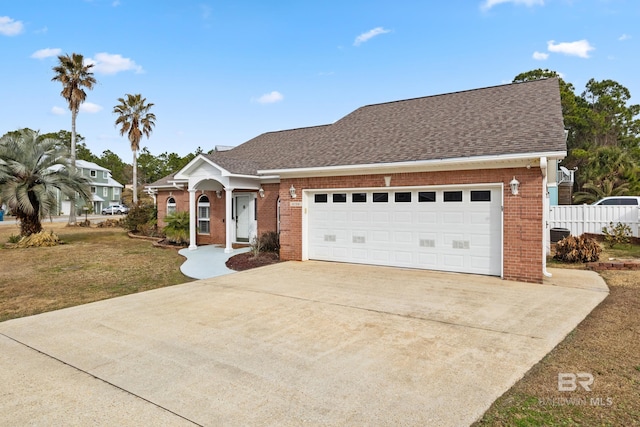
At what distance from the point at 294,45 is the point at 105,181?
54.0 m

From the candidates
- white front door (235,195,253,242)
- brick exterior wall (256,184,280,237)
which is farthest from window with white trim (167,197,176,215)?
brick exterior wall (256,184,280,237)

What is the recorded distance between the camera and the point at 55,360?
4.53 metres

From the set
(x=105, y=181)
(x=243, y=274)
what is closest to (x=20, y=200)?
(x=243, y=274)

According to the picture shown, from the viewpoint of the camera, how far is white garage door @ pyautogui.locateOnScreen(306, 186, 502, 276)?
9492 mm

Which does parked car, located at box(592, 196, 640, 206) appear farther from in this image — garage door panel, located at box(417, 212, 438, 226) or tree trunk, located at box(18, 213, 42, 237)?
tree trunk, located at box(18, 213, 42, 237)

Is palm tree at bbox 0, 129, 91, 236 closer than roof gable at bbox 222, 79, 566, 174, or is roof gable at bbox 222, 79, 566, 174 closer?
roof gable at bbox 222, 79, 566, 174

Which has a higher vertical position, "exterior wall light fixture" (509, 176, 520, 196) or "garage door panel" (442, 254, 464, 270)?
"exterior wall light fixture" (509, 176, 520, 196)

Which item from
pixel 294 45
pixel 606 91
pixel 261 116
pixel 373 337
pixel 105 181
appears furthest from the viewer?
pixel 105 181

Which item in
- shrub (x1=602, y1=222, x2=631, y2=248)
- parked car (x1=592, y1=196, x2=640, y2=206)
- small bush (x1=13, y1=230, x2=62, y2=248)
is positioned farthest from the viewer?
parked car (x1=592, y1=196, x2=640, y2=206)

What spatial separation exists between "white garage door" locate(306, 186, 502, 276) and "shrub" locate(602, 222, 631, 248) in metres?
8.82

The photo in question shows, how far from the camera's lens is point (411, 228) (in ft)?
34.6

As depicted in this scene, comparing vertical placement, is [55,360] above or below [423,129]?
below

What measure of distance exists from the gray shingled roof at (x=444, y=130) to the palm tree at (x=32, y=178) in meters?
8.71

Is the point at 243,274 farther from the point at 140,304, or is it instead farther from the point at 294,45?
the point at 294,45
